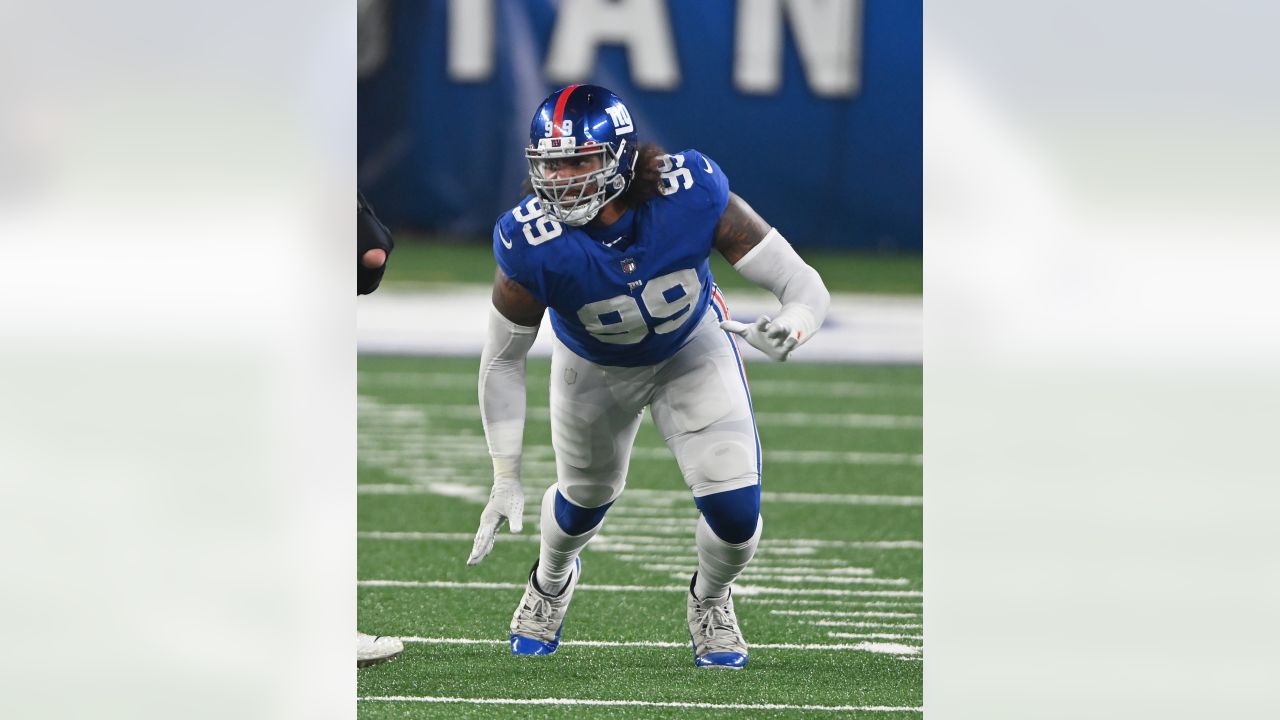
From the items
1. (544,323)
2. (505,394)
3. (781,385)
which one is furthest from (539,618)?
(544,323)

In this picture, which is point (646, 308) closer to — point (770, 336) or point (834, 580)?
point (770, 336)

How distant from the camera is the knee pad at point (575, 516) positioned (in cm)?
296

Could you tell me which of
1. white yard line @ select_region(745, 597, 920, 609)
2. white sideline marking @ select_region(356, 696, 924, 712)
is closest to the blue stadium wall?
white yard line @ select_region(745, 597, 920, 609)

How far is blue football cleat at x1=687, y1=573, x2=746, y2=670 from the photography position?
2.87 m

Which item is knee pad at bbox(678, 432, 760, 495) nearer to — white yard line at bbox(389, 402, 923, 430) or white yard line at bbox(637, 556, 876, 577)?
white yard line at bbox(637, 556, 876, 577)

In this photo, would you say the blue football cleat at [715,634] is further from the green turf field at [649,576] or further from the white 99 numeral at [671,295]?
the white 99 numeral at [671,295]

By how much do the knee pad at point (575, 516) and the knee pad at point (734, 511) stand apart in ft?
0.75

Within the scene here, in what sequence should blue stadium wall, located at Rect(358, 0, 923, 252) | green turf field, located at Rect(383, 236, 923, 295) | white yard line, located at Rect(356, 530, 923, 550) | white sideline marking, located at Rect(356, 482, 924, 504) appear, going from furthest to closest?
1. blue stadium wall, located at Rect(358, 0, 923, 252)
2. green turf field, located at Rect(383, 236, 923, 295)
3. white sideline marking, located at Rect(356, 482, 924, 504)
4. white yard line, located at Rect(356, 530, 923, 550)

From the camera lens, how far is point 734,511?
2.78 meters


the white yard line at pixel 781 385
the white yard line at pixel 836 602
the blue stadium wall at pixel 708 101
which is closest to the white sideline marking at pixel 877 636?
the white yard line at pixel 836 602
